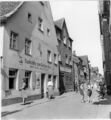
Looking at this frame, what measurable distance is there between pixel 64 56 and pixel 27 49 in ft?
39.7

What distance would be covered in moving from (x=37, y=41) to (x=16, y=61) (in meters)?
4.37

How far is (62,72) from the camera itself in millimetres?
26609

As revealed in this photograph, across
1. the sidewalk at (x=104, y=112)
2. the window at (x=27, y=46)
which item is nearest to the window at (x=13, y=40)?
the window at (x=27, y=46)

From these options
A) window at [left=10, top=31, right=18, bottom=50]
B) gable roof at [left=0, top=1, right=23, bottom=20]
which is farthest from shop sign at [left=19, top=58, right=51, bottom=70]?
gable roof at [left=0, top=1, right=23, bottom=20]

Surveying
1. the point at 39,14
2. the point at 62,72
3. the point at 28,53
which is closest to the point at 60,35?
the point at 62,72

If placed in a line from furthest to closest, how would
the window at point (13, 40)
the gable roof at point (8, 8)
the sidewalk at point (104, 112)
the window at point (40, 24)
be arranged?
the window at point (40, 24), the window at point (13, 40), the gable roof at point (8, 8), the sidewalk at point (104, 112)

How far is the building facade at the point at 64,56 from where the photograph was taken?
86.0 feet

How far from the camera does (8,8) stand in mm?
14320

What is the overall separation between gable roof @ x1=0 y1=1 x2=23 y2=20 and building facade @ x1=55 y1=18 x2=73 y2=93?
10.9 m

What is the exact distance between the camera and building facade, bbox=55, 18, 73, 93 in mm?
26219

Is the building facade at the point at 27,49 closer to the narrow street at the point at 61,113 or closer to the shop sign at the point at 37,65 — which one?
the shop sign at the point at 37,65

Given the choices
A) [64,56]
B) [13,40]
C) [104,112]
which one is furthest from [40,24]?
[104,112]

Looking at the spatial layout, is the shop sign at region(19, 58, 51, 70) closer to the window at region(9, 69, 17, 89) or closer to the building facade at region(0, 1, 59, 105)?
the building facade at region(0, 1, 59, 105)

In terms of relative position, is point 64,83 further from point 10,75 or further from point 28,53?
point 10,75
